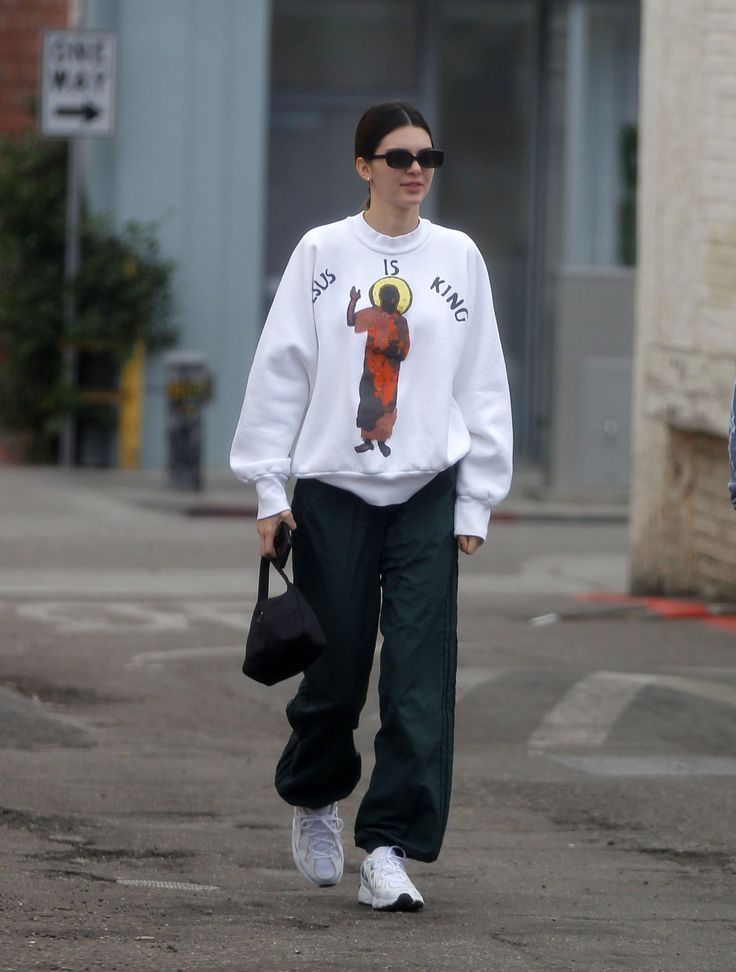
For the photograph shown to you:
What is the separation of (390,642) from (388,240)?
95 centimetres

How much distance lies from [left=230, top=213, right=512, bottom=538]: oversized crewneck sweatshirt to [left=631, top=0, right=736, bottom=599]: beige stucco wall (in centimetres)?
612

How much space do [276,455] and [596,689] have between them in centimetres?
376

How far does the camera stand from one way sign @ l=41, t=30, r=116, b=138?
61.9ft

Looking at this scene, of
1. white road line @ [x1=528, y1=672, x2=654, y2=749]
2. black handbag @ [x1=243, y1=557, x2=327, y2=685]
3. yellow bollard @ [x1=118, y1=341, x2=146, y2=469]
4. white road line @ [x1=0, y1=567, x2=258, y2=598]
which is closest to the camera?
black handbag @ [x1=243, y1=557, x2=327, y2=685]

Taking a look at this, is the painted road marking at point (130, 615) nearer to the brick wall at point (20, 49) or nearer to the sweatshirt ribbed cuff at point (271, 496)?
the sweatshirt ribbed cuff at point (271, 496)

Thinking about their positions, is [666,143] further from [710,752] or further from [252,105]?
[252,105]

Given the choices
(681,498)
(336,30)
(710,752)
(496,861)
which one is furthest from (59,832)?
(336,30)

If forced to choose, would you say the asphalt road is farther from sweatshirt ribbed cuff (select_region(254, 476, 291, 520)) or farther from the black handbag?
sweatshirt ribbed cuff (select_region(254, 476, 291, 520))

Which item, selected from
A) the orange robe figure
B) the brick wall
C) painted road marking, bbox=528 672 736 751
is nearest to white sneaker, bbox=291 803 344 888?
the orange robe figure

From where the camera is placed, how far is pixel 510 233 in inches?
872

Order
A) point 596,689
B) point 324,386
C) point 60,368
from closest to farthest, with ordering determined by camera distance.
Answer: point 324,386, point 596,689, point 60,368

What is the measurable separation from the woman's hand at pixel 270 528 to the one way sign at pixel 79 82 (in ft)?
47.3

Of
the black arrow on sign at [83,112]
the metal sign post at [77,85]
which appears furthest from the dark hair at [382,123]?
the black arrow on sign at [83,112]

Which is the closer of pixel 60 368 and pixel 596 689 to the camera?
pixel 596 689
